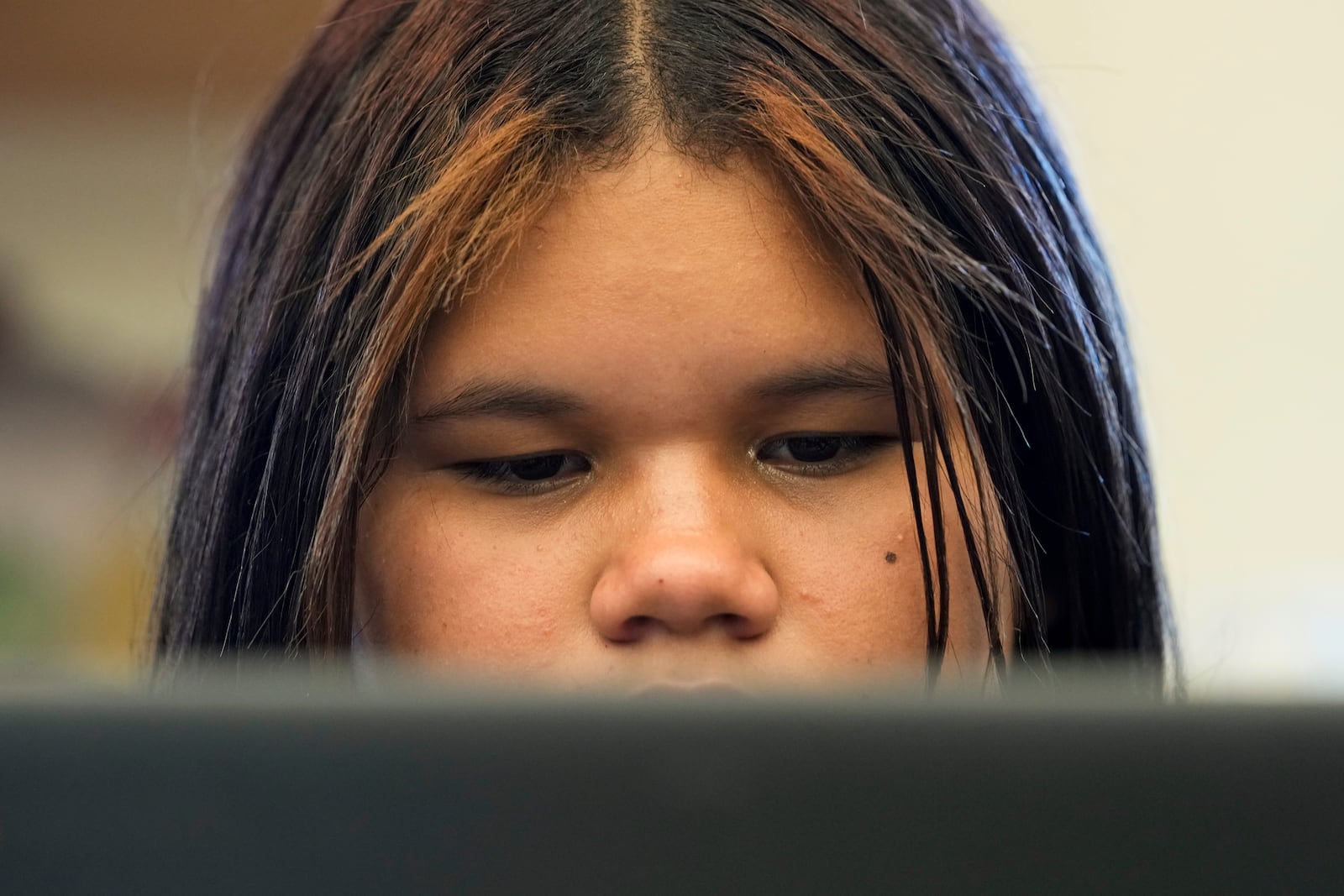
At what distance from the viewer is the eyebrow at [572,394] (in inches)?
22.9

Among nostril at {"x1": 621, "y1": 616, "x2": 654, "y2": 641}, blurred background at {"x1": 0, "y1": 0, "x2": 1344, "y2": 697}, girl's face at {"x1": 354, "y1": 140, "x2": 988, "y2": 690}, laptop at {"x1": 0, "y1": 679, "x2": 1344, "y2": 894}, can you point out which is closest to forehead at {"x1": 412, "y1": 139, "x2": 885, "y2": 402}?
girl's face at {"x1": 354, "y1": 140, "x2": 988, "y2": 690}

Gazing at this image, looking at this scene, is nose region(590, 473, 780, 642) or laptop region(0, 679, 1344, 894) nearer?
laptop region(0, 679, 1344, 894)

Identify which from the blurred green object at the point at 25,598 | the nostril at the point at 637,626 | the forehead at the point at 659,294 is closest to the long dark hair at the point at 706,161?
the forehead at the point at 659,294

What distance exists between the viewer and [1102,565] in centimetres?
73

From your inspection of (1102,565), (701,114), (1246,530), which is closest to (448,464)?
(701,114)

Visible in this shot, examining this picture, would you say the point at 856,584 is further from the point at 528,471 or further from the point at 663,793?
the point at 663,793

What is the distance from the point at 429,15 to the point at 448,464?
0.80 ft

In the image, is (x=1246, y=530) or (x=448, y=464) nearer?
(x=448, y=464)

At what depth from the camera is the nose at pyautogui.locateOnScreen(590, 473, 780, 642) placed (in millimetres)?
540

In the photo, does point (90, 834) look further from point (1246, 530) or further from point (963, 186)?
A: point (1246, 530)

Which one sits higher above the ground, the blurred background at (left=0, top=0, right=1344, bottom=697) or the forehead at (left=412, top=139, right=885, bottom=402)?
the blurred background at (left=0, top=0, right=1344, bottom=697)

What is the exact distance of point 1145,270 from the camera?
1.69m

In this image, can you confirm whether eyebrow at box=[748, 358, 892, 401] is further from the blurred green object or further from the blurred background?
the blurred green object

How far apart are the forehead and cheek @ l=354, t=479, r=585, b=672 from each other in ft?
0.24
